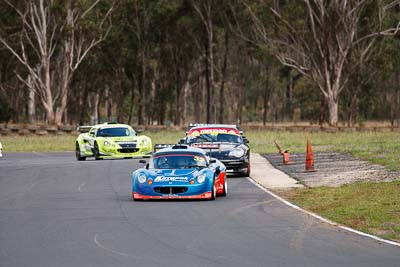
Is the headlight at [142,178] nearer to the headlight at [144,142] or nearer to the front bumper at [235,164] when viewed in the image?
the front bumper at [235,164]

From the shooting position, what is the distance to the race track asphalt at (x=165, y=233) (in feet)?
41.1

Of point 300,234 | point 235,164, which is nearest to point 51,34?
point 235,164

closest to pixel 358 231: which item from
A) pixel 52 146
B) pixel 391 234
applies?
pixel 391 234

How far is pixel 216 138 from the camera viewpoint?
3039 cm

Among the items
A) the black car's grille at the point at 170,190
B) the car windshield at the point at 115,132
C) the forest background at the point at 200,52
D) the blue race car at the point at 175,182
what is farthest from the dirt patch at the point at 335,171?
the forest background at the point at 200,52

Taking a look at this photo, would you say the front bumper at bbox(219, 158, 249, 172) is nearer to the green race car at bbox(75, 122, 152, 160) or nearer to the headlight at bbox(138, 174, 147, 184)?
the headlight at bbox(138, 174, 147, 184)

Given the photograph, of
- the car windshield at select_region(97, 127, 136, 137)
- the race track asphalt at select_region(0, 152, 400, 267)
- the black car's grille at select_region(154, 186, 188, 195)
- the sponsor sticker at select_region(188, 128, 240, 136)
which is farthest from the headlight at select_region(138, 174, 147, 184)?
the car windshield at select_region(97, 127, 136, 137)

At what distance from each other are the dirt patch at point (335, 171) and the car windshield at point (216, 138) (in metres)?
1.94

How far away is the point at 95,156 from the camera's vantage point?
40.8 meters

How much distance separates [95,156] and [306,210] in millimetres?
21891

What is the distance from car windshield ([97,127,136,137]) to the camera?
40.8 m

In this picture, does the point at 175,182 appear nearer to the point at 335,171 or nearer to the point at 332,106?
the point at 335,171

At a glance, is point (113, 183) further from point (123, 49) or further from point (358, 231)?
point (123, 49)

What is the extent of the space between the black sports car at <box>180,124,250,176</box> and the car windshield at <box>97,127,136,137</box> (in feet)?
32.9
